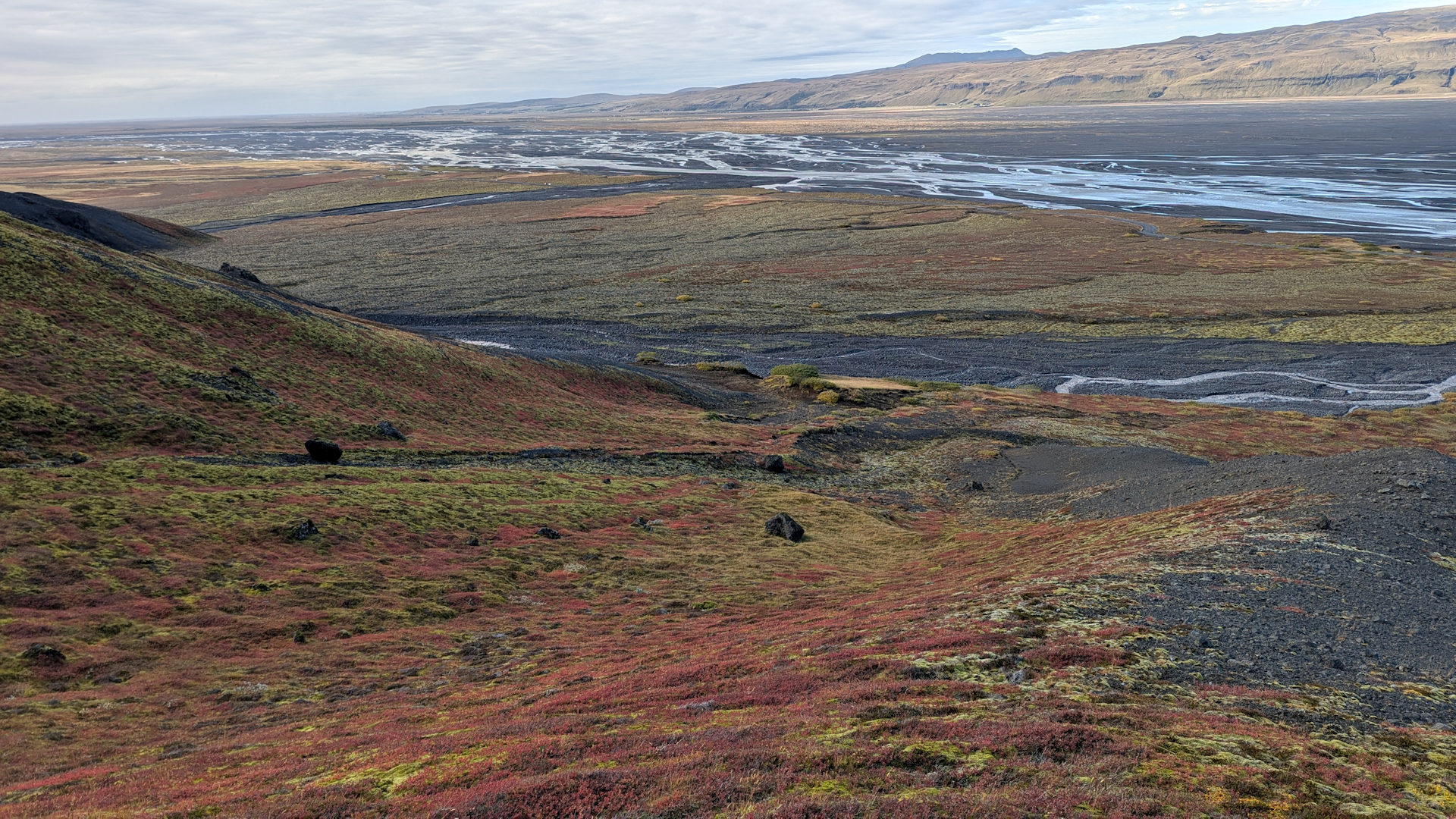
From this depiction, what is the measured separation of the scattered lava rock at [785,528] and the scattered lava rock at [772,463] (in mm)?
8351

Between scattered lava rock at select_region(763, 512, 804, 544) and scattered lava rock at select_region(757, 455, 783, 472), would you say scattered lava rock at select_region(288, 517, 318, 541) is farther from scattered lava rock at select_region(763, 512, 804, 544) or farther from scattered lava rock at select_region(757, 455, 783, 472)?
scattered lava rock at select_region(757, 455, 783, 472)

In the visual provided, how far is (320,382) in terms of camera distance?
39531 mm

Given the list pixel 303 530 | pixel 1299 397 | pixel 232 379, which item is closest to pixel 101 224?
pixel 232 379

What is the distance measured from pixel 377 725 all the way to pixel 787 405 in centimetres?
4092

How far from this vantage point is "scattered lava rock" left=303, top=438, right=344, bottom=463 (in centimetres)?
3144

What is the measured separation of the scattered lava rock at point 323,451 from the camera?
31438 mm

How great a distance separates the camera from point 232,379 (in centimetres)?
3562

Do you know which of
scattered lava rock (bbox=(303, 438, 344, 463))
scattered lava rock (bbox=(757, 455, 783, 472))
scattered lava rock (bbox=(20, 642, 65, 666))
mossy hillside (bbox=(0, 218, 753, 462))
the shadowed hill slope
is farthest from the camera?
the shadowed hill slope

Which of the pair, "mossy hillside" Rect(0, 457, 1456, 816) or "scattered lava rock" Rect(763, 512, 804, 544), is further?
"scattered lava rock" Rect(763, 512, 804, 544)

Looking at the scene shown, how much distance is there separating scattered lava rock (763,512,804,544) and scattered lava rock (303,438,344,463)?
16.8 meters

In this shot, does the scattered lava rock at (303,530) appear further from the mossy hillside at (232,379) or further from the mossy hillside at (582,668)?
the mossy hillside at (232,379)

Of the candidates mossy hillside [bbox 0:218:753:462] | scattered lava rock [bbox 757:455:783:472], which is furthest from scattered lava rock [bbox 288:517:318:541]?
scattered lava rock [bbox 757:455:783:472]

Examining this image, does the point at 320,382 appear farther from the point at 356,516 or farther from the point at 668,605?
the point at 668,605

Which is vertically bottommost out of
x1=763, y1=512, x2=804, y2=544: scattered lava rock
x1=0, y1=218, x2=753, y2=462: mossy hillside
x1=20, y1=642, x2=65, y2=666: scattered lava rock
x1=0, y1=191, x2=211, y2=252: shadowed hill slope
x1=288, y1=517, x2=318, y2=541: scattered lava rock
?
x1=763, y1=512, x2=804, y2=544: scattered lava rock
